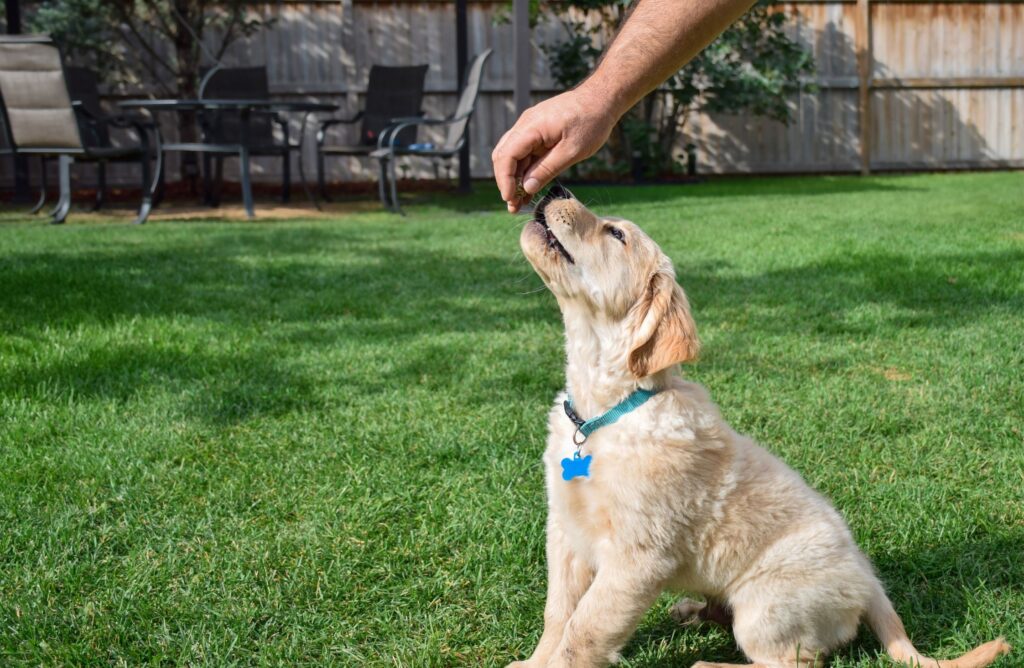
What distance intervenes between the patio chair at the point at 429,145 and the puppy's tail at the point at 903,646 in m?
9.27

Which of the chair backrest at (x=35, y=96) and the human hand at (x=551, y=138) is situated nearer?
the human hand at (x=551, y=138)

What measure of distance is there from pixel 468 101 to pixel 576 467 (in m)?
9.89

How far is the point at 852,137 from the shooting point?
54.1 feet

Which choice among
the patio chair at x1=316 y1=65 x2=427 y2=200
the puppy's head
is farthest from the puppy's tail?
the patio chair at x1=316 y1=65 x2=427 y2=200

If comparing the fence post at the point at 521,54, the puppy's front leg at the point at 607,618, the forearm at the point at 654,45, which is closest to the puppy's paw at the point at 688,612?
the puppy's front leg at the point at 607,618

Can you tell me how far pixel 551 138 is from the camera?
202cm

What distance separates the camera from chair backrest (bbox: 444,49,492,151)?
37.4 feet

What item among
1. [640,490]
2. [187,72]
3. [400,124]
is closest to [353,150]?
[400,124]

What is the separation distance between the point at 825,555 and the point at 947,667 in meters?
0.32

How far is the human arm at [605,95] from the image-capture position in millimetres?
2018

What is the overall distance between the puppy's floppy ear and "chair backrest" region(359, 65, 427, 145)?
34.7 ft

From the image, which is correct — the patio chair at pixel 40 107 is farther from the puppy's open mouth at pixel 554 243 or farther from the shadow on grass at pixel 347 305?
the puppy's open mouth at pixel 554 243

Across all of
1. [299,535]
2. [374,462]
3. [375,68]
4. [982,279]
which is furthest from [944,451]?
[375,68]

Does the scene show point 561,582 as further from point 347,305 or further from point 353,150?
point 353,150
